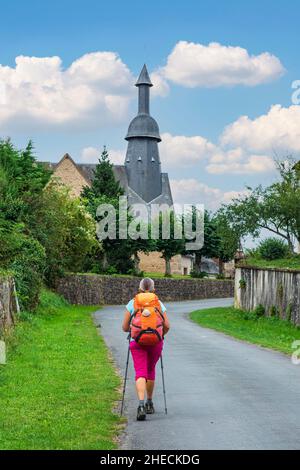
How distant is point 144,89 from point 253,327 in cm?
8276

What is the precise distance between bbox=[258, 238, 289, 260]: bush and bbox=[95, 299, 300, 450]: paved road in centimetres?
2534

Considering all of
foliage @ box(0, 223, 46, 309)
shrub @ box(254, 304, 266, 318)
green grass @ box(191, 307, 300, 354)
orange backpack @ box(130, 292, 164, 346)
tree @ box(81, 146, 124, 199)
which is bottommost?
green grass @ box(191, 307, 300, 354)

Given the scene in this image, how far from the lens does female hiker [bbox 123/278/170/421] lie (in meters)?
10.8

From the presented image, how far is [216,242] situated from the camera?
85.4 m

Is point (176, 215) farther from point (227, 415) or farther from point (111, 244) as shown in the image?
point (227, 415)

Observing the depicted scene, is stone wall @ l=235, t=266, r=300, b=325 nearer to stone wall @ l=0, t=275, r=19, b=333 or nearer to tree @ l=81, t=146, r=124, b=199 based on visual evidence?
stone wall @ l=0, t=275, r=19, b=333

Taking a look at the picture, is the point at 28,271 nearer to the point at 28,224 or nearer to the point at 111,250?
the point at 28,224

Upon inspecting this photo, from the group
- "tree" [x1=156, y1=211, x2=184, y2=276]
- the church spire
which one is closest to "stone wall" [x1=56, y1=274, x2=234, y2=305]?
"tree" [x1=156, y1=211, x2=184, y2=276]

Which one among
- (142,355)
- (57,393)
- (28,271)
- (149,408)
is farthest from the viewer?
(28,271)

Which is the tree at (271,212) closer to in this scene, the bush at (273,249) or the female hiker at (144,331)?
the bush at (273,249)

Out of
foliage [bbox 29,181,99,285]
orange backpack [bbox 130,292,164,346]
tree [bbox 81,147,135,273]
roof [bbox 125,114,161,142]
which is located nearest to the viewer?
orange backpack [bbox 130,292,164,346]

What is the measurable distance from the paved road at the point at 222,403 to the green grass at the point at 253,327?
3.42 metres

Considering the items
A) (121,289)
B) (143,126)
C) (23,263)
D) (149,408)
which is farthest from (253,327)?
(143,126)

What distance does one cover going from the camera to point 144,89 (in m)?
111
